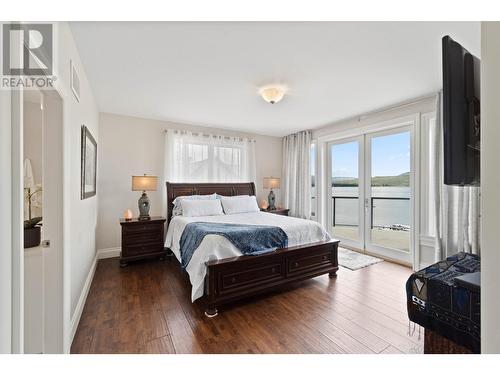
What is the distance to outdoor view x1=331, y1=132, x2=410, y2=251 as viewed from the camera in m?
3.73

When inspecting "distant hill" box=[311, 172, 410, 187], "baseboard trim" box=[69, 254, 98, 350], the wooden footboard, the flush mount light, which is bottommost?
"baseboard trim" box=[69, 254, 98, 350]

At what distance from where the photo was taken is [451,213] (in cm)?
288

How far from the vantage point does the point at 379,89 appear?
2.88 metres

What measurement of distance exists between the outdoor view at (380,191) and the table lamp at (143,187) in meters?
3.55

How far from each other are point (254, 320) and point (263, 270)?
548mm

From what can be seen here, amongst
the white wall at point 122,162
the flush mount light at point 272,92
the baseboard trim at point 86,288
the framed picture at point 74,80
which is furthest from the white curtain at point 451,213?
the white wall at point 122,162

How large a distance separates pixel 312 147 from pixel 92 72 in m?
4.07

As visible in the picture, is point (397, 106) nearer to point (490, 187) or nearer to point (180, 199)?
point (490, 187)

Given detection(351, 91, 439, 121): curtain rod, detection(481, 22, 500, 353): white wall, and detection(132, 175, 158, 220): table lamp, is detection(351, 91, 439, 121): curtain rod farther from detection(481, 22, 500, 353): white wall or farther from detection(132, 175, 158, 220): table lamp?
detection(132, 175, 158, 220): table lamp

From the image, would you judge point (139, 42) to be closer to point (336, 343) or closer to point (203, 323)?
point (203, 323)

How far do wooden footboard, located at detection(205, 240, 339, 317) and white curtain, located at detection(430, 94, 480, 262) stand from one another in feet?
4.52

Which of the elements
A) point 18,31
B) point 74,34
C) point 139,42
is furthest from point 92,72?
point 18,31

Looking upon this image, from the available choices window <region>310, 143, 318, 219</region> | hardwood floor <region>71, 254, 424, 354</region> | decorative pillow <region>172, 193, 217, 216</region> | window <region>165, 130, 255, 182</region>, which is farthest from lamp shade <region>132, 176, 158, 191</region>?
window <region>310, 143, 318, 219</region>
